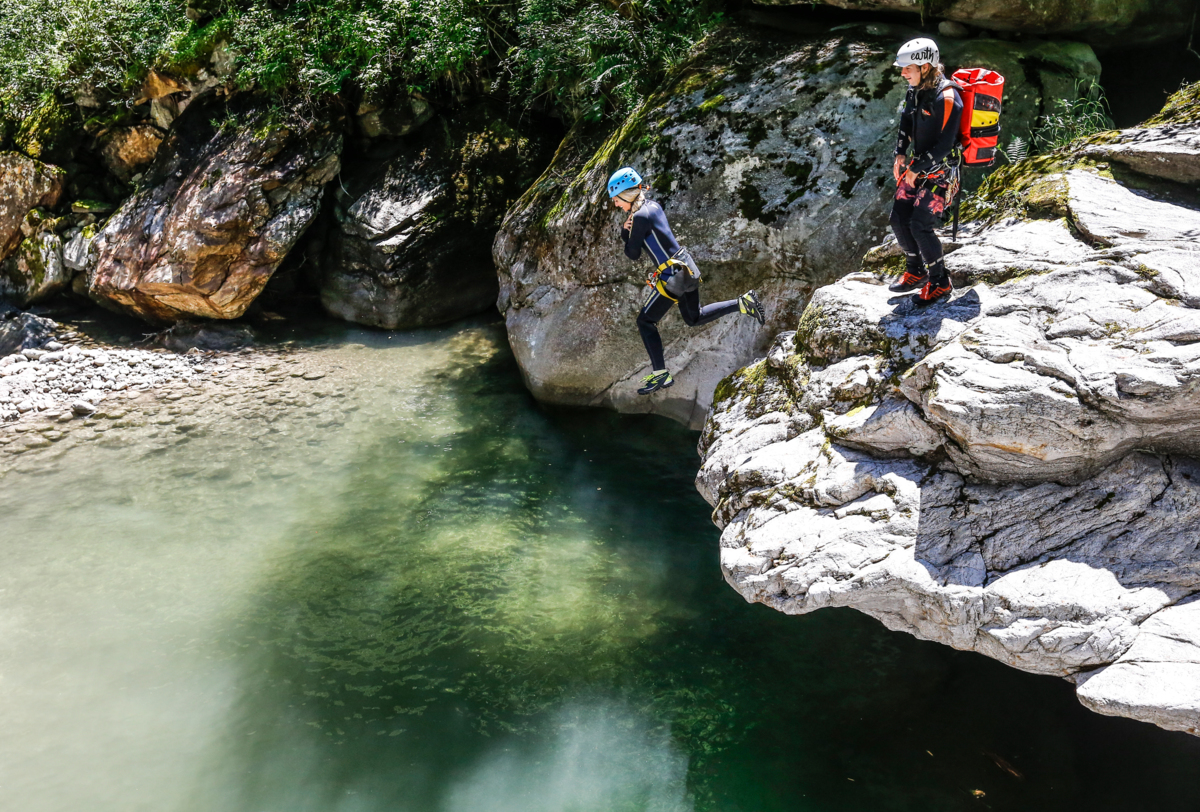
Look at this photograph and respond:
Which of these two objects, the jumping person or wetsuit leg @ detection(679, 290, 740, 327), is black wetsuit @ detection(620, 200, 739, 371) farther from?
the jumping person

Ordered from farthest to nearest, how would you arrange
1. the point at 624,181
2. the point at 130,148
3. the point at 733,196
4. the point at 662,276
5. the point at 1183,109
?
the point at 130,148, the point at 733,196, the point at 662,276, the point at 624,181, the point at 1183,109

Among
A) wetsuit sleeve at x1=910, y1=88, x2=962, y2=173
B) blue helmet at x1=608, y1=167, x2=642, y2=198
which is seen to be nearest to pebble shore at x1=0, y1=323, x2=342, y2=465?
blue helmet at x1=608, y1=167, x2=642, y2=198

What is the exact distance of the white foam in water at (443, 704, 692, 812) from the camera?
5.05 metres

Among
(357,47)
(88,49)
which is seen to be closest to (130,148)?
(88,49)

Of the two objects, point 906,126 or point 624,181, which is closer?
point 906,126

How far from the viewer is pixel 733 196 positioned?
8.28 m

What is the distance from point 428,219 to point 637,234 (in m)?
5.90

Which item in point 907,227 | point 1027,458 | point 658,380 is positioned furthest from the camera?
point 658,380

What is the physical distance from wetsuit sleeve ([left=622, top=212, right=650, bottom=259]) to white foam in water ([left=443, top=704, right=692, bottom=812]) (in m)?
4.01

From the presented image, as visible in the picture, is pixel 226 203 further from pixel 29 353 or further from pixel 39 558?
pixel 39 558

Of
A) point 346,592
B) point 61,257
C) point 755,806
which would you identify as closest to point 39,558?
point 346,592

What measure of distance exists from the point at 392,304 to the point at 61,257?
6.32 m

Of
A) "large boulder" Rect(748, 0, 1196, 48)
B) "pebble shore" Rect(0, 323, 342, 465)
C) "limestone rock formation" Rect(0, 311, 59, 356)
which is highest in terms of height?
"large boulder" Rect(748, 0, 1196, 48)

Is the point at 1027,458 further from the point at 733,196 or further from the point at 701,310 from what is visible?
the point at 733,196
